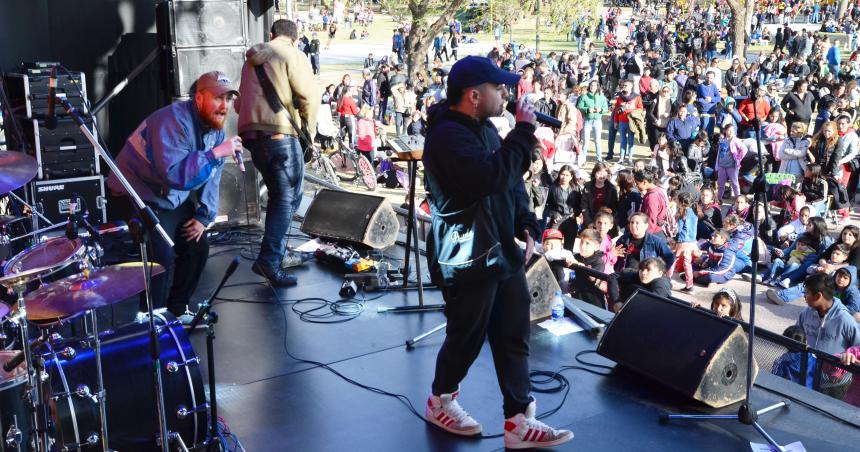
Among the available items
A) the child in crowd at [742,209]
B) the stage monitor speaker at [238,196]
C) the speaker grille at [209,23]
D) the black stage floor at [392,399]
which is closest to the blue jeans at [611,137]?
the child in crowd at [742,209]

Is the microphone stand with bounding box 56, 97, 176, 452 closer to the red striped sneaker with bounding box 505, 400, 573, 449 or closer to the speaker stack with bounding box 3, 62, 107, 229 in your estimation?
the red striped sneaker with bounding box 505, 400, 573, 449

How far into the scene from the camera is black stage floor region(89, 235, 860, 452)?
3818mm

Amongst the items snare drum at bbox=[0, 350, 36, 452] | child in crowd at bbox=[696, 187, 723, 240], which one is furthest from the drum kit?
child in crowd at bbox=[696, 187, 723, 240]

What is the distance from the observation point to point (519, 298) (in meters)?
3.59

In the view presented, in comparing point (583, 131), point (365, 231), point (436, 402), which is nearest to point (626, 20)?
point (583, 131)

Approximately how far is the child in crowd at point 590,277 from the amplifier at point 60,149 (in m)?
3.95

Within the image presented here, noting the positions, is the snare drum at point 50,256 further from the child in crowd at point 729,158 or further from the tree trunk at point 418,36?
the tree trunk at point 418,36

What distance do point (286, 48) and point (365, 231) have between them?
5.21 feet

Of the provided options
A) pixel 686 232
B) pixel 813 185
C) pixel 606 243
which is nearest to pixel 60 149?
pixel 606 243

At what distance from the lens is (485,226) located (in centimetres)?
347

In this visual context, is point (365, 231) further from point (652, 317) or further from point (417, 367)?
point (652, 317)

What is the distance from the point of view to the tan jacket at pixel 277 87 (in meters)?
5.50

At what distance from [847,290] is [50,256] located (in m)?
5.99

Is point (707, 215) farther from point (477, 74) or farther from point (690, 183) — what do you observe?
point (477, 74)
